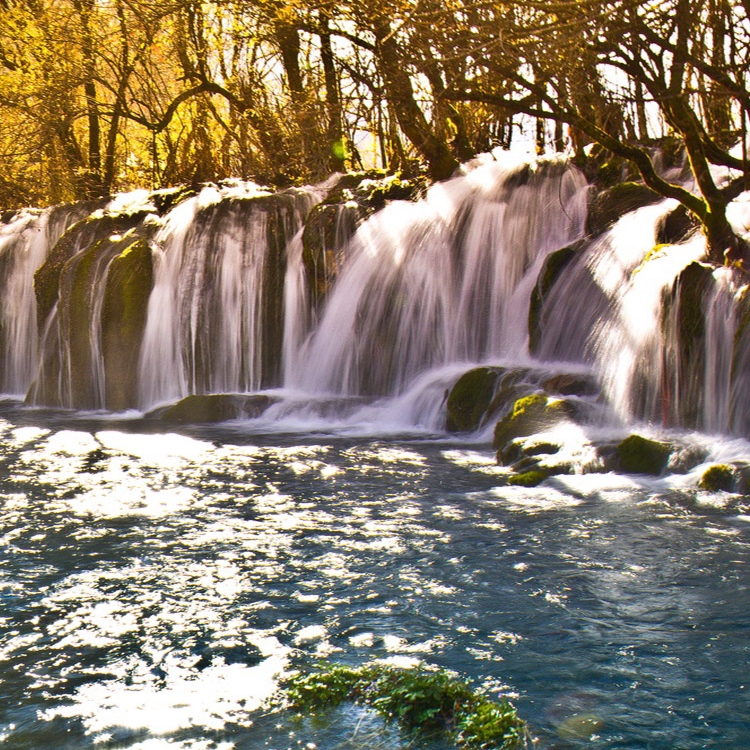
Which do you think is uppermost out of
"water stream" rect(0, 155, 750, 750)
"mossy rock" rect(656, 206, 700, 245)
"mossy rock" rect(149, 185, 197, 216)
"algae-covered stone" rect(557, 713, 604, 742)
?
"mossy rock" rect(149, 185, 197, 216)

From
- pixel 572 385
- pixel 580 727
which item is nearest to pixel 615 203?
pixel 572 385

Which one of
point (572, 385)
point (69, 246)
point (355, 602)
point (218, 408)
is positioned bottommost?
point (355, 602)

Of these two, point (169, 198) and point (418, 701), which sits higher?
point (169, 198)

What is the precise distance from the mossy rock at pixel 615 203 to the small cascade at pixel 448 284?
39cm

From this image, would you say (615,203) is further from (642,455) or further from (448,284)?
(642,455)

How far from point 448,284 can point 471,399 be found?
238cm

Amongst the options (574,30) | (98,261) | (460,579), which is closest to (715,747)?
(460,579)

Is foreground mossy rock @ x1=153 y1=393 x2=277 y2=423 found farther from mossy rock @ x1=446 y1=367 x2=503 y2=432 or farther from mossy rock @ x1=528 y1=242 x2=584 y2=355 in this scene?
mossy rock @ x1=528 y1=242 x2=584 y2=355

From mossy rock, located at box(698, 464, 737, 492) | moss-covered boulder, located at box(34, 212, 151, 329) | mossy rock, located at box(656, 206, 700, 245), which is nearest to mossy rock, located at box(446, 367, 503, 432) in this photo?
mossy rock, located at box(656, 206, 700, 245)

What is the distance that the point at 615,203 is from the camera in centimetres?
1195

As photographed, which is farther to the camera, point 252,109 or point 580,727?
point 252,109

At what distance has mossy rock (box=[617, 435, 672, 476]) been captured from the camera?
8.36 metres

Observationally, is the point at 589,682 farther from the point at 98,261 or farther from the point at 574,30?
the point at 98,261

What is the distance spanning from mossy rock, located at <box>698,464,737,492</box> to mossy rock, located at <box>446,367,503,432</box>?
3.11m
